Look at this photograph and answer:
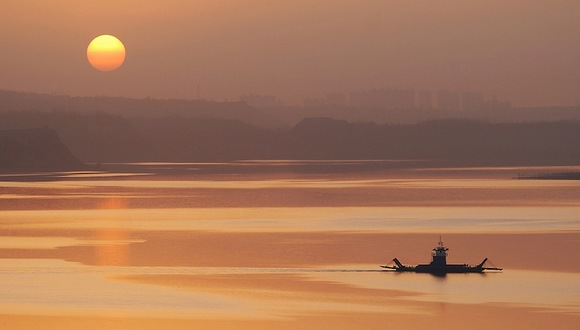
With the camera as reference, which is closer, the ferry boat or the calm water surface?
the calm water surface

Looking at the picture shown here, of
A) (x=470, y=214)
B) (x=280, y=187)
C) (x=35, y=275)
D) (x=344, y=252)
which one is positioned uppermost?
(x=280, y=187)

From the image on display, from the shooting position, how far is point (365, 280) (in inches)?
1889

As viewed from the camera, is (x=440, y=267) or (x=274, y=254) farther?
(x=274, y=254)

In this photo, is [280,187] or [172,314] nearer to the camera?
[172,314]

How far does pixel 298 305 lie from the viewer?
40844mm

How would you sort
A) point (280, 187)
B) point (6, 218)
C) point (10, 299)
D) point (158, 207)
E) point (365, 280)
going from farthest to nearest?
point (280, 187)
point (158, 207)
point (6, 218)
point (365, 280)
point (10, 299)

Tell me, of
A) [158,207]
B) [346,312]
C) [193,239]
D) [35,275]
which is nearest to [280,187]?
[158,207]

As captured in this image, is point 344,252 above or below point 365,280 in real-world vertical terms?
above

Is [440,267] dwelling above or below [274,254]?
below

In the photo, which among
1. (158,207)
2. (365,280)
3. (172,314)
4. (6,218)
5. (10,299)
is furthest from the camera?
(158,207)

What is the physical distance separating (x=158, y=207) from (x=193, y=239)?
112ft

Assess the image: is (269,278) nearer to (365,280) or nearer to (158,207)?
(365,280)

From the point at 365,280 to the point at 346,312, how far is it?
8.83 m

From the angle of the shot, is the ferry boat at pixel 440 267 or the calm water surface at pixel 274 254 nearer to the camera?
the calm water surface at pixel 274 254
